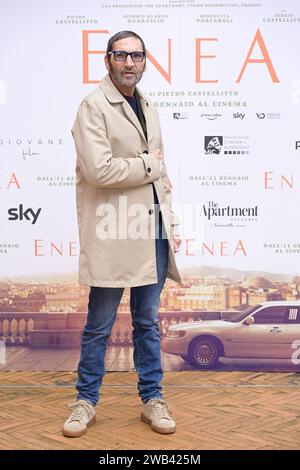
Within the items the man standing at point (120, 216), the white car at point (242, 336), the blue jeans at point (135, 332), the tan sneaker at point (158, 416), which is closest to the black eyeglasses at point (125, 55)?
the man standing at point (120, 216)

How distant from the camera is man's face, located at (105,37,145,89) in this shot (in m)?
2.59

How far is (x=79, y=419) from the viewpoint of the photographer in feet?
8.92

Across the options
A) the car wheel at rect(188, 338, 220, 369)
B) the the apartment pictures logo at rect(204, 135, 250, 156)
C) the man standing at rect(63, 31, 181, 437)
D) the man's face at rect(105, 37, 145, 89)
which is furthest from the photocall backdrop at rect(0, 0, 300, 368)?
the man's face at rect(105, 37, 145, 89)

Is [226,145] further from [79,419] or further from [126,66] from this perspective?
[79,419]

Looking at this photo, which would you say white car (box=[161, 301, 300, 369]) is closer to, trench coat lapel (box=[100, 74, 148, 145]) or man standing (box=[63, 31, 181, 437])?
man standing (box=[63, 31, 181, 437])

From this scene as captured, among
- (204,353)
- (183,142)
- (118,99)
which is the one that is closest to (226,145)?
(183,142)

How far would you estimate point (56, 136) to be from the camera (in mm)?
3482

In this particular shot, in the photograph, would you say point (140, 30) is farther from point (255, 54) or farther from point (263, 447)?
point (263, 447)

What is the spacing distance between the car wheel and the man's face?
1.58 meters

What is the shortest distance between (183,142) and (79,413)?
1495mm

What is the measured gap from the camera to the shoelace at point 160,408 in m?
2.76

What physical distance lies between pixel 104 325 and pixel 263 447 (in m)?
0.78
